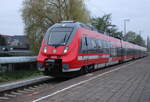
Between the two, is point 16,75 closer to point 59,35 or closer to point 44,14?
point 59,35

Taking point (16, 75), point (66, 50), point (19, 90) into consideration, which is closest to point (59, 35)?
point (66, 50)

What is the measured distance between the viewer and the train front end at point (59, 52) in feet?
48.4

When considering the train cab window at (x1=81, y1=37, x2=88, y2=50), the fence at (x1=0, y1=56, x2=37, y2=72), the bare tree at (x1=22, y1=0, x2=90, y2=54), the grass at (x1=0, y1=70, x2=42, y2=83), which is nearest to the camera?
the grass at (x1=0, y1=70, x2=42, y2=83)

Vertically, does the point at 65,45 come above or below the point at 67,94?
above

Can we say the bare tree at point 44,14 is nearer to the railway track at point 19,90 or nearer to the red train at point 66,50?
the red train at point 66,50

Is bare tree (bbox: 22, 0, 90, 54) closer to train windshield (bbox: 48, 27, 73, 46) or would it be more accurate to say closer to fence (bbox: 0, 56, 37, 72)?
fence (bbox: 0, 56, 37, 72)

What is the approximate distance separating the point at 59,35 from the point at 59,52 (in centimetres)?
124

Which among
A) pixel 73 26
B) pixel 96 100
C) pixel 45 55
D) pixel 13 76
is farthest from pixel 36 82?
pixel 96 100

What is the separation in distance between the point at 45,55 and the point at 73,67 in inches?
64.4

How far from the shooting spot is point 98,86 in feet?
39.0

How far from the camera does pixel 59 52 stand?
15.0 meters

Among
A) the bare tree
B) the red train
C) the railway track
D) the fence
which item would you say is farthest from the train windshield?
the bare tree

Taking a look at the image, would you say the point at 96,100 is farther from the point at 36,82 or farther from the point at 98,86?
the point at 36,82

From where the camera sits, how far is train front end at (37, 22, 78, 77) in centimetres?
1475
